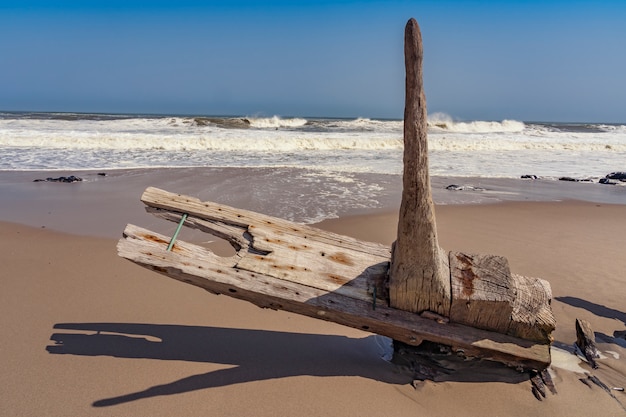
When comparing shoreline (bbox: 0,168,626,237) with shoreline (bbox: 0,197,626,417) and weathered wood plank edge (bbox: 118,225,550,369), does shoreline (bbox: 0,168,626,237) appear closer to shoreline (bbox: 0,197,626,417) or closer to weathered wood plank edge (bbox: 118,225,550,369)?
shoreline (bbox: 0,197,626,417)

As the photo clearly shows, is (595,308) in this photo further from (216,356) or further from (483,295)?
(216,356)

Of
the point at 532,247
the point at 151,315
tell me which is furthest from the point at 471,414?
the point at 532,247

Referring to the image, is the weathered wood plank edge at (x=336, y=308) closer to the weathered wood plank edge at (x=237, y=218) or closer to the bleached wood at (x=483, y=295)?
the bleached wood at (x=483, y=295)

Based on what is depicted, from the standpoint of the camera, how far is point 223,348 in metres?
3.23

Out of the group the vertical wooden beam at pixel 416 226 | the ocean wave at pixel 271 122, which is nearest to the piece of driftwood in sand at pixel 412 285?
the vertical wooden beam at pixel 416 226

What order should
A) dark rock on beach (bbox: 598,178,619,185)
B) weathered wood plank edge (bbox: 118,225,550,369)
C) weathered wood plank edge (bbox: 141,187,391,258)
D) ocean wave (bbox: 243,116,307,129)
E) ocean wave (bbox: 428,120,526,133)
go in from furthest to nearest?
ocean wave (bbox: 428,120,526,133) → ocean wave (bbox: 243,116,307,129) → dark rock on beach (bbox: 598,178,619,185) → weathered wood plank edge (bbox: 141,187,391,258) → weathered wood plank edge (bbox: 118,225,550,369)

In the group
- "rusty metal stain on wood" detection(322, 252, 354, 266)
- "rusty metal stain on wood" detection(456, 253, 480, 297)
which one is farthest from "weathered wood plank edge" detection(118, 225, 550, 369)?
"rusty metal stain on wood" detection(322, 252, 354, 266)

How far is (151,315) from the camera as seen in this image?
3.72m

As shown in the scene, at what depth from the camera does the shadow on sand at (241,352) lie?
2.83 meters

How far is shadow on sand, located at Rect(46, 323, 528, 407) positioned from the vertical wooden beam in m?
0.60

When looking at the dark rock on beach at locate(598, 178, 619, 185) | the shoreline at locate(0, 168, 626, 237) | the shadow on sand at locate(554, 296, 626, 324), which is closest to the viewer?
the shadow on sand at locate(554, 296, 626, 324)

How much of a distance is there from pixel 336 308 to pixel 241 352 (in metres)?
0.90

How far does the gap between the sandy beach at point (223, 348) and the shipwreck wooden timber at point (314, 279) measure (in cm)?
31

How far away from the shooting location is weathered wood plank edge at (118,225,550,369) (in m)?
2.62
